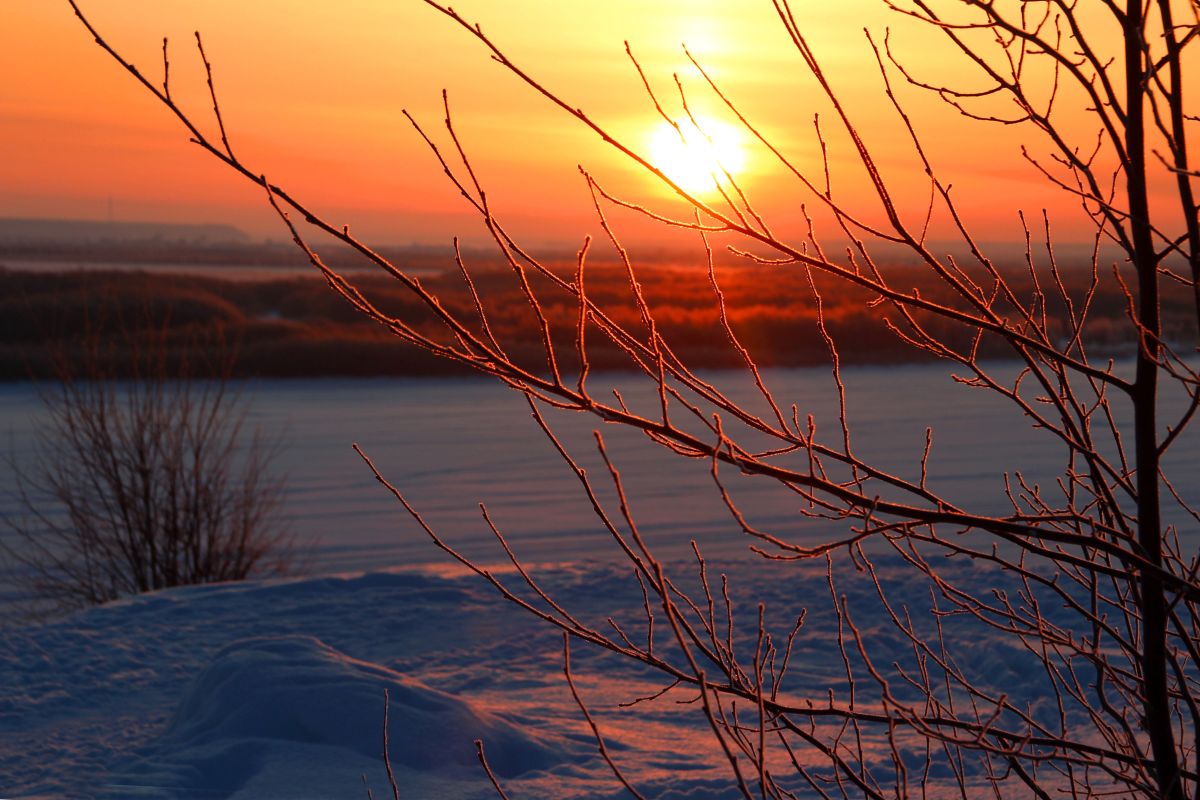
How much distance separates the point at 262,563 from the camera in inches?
375

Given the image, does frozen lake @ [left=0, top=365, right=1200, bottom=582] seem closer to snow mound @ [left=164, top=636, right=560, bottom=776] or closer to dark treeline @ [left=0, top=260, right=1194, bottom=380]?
dark treeline @ [left=0, top=260, right=1194, bottom=380]

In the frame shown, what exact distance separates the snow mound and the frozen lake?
3453mm

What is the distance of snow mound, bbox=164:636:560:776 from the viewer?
5.18 metres

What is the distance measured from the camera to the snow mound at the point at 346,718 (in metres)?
5.18

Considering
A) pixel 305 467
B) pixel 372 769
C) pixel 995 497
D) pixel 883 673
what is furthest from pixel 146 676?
pixel 995 497

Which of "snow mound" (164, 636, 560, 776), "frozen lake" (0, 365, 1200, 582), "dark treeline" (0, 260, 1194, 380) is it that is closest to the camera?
"snow mound" (164, 636, 560, 776)

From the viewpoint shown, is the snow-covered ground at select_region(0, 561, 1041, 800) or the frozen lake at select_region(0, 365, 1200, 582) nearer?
the snow-covered ground at select_region(0, 561, 1041, 800)

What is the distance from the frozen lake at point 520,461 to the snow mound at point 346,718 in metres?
3.45

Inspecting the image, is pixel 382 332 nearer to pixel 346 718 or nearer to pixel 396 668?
pixel 396 668

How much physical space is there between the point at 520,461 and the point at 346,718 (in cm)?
1009

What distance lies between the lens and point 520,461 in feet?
50.2

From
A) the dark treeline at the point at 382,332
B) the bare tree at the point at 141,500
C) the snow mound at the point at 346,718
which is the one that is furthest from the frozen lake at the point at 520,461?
the snow mound at the point at 346,718

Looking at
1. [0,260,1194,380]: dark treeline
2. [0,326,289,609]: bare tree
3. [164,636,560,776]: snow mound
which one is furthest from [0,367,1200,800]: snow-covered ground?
[0,260,1194,380]: dark treeline

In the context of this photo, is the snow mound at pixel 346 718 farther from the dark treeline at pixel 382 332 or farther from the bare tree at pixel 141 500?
the dark treeline at pixel 382 332
